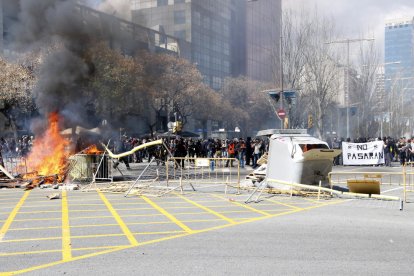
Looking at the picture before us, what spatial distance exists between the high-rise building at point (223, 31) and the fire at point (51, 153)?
32.1 meters

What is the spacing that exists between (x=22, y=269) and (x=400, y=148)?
23.3 meters

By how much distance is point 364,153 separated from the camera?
22766 mm

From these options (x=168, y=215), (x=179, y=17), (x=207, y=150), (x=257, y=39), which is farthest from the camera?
(x=257, y=39)

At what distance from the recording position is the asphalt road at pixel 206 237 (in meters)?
5.12

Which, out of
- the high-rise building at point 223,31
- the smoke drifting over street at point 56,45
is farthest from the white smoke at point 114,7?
the high-rise building at point 223,31

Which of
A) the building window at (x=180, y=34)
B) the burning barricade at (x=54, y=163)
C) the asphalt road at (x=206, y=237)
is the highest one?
the building window at (x=180, y=34)

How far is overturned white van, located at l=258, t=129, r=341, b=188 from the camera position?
1140 centimetres

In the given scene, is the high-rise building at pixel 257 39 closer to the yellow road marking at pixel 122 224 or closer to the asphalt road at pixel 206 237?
the yellow road marking at pixel 122 224

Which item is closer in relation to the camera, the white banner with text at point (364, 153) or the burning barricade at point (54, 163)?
the burning barricade at point (54, 163)

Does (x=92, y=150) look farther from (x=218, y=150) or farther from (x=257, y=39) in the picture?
(x=257, y=39)

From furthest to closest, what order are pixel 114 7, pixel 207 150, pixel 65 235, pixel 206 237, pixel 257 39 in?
pixel 257 39 → pixel 207 150 → pixel 114 7 → pixel 65 235 → pixel 206 237

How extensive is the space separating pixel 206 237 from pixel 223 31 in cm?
6450

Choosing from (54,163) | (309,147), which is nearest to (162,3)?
(54,163)

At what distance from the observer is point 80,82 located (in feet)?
57.4
